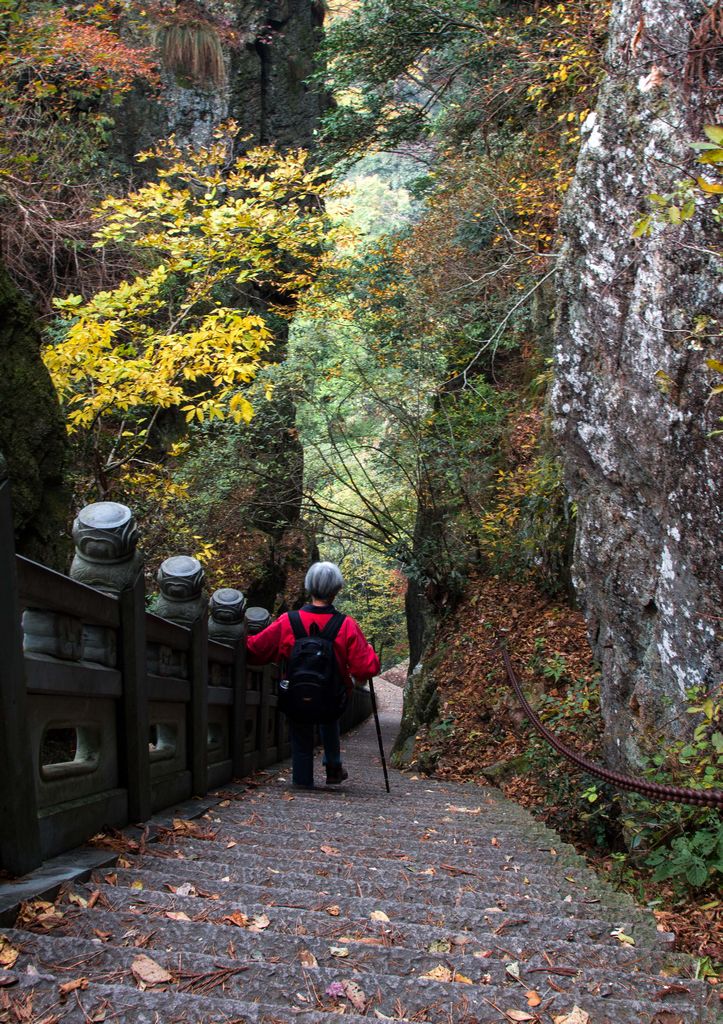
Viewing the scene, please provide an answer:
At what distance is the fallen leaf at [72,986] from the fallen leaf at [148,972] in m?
0.19

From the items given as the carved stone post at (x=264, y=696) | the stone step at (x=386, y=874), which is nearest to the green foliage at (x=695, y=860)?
the stone step at (x=386, y=874)

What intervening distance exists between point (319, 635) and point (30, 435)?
2832 millimetres

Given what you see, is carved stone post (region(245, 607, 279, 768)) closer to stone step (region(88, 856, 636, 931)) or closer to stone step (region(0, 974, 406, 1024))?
stone step (region(88, 856, 636, 931))

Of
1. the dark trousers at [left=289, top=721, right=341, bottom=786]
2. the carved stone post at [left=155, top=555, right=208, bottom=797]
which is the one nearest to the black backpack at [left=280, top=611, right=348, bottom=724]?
the dark trousers at [left=289, top=721, right=341, bottom=786]

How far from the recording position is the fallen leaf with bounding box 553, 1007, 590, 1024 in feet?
8.67

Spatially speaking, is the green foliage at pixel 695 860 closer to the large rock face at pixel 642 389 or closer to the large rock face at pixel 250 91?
the large rock face at pixel 642 389

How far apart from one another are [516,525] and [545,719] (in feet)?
15.2

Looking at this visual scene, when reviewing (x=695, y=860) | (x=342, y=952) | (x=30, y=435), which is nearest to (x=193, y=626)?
(x=30, y=435)

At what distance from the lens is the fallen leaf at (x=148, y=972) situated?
Result: 2596 mm

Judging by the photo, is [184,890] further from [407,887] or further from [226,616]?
[226,616]

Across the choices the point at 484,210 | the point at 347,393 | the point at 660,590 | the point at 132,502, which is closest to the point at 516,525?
the point at 347,393

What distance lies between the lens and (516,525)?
576 inches

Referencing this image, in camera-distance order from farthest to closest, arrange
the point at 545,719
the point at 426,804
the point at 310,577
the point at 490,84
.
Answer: the point at 490,84 → the point at 545,719 → the point at 426,804 → the point at 310,577

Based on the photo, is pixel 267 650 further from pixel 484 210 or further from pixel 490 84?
pixel 490 84
